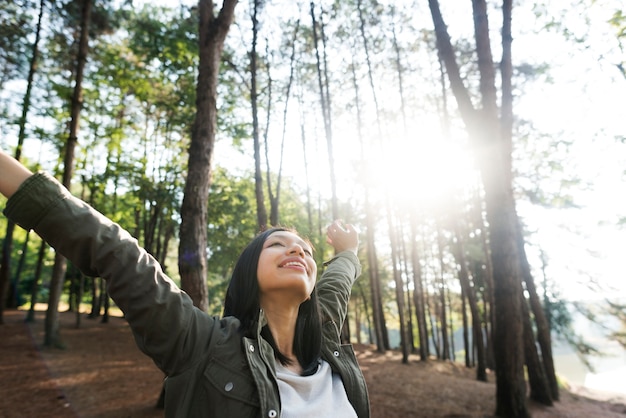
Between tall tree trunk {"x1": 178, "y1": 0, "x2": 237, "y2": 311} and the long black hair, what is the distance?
4104mm

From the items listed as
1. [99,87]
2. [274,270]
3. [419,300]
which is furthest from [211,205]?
[274,270]

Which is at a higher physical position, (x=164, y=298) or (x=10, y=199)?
(x=10, y=199)

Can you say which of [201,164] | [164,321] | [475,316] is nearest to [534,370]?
[475,316]

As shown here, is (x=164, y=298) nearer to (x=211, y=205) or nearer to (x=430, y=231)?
(x=211, y=205)

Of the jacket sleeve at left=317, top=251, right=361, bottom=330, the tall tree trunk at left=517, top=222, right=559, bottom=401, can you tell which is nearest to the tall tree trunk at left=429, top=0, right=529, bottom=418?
the tall tree trunk at left=517, top=222, right=559, bottom=401

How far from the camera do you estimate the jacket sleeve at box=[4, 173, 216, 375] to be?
1.10m

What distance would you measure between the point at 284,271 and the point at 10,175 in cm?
104

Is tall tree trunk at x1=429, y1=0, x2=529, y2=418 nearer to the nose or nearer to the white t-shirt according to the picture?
the white t-shirt

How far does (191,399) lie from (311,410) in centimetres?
45

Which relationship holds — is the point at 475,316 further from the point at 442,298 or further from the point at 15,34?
the point at 15,34

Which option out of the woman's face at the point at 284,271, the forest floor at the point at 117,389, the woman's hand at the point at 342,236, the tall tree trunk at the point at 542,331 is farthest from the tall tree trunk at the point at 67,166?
the tall tree trunk at the point at 542,331

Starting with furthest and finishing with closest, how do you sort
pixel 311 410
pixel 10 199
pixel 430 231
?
pixel 430 231 < pixel 311 410 < pixel 10 199

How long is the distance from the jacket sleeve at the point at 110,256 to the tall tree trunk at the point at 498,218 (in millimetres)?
7137

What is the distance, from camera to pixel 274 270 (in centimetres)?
162
